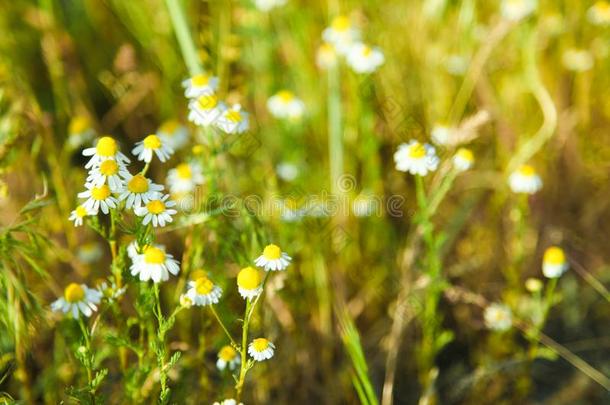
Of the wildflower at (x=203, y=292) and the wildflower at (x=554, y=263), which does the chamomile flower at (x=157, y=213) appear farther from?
the wildflower at (x=554, y=263)

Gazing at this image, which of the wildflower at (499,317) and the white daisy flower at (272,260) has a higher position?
the wildflower at (499,317)

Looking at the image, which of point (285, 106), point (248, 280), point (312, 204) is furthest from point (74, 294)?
point (285, 106)

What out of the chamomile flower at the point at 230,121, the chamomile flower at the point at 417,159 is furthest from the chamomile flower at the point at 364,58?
the chamomile flower at the point at 230,121

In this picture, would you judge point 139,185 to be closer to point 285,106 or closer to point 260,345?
point 260,345

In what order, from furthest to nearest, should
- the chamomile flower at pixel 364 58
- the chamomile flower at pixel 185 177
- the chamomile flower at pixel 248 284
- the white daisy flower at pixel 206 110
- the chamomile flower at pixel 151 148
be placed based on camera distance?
the chamomile flower at pixel 364 58, the chamomile flower at pixel 185 177, the white daisy flower at pixel 206 110, the chamomile flower at pixel 151 148, the chamomile flower at pixel 248 284

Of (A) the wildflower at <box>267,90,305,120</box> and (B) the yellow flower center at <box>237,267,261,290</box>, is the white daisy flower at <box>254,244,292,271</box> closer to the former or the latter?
(B) the yellow flower center at <box>237,267,261,290</box>

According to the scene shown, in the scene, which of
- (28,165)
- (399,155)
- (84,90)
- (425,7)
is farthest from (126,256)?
(425,7)
